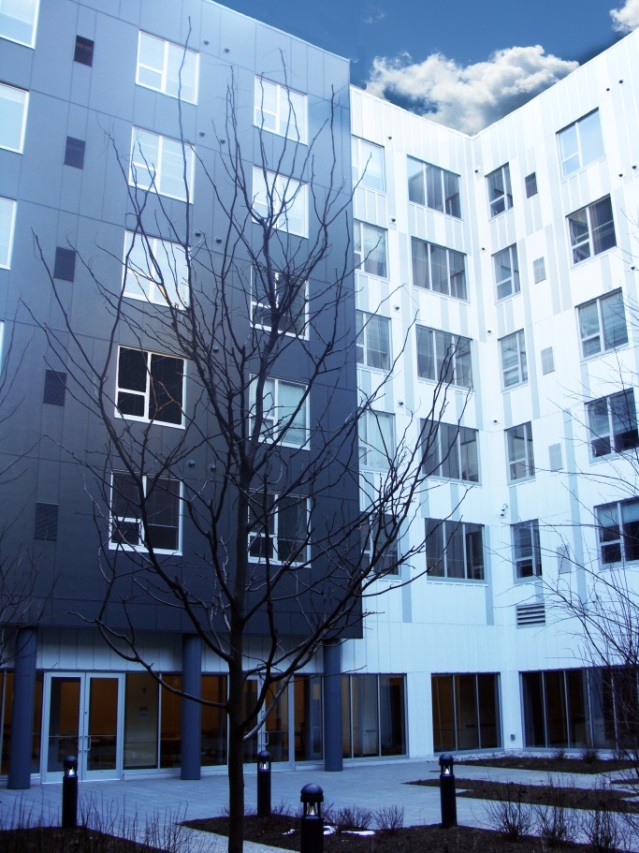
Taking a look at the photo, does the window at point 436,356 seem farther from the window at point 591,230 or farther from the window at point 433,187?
the window at point 433,187

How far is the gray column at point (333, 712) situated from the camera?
24859 millimetres

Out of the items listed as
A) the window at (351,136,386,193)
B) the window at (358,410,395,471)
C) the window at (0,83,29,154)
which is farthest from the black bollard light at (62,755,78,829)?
the window at (351,136,386,193)

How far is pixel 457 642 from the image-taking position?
29734 mm

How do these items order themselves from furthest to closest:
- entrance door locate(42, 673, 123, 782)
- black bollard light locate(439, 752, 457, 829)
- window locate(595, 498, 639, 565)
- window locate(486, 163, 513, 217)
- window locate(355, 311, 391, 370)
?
window locate(486, 163, 513, 217), window locate(355, 311, 391, 370), window locate(595, 498, 639, 565), entrance door locate(42, 673, 123, 782), black bollard light locate(439, 752, 457, 829)

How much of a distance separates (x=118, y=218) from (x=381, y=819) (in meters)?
16.7

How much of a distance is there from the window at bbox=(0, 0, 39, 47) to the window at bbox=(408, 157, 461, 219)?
1392 cm

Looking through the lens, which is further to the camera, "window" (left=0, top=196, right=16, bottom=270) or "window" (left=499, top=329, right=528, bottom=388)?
"window" (left=499, top=329, right=528, bottom=388)

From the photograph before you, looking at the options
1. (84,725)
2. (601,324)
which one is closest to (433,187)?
(601,324)

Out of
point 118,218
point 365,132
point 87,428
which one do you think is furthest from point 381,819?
point 365,132

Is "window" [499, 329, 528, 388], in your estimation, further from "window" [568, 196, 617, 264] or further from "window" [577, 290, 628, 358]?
"window" [568, 196, 617, 264]

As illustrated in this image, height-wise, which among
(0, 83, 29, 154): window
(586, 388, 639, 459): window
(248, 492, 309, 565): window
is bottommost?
(248, 492, 309, 565): window

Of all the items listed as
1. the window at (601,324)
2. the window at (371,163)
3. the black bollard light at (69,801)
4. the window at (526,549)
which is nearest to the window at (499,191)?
the window at (371,163)

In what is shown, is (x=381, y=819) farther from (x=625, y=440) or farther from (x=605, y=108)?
(x=605, y=108)

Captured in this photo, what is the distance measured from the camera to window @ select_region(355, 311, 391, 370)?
2967 centimetres
